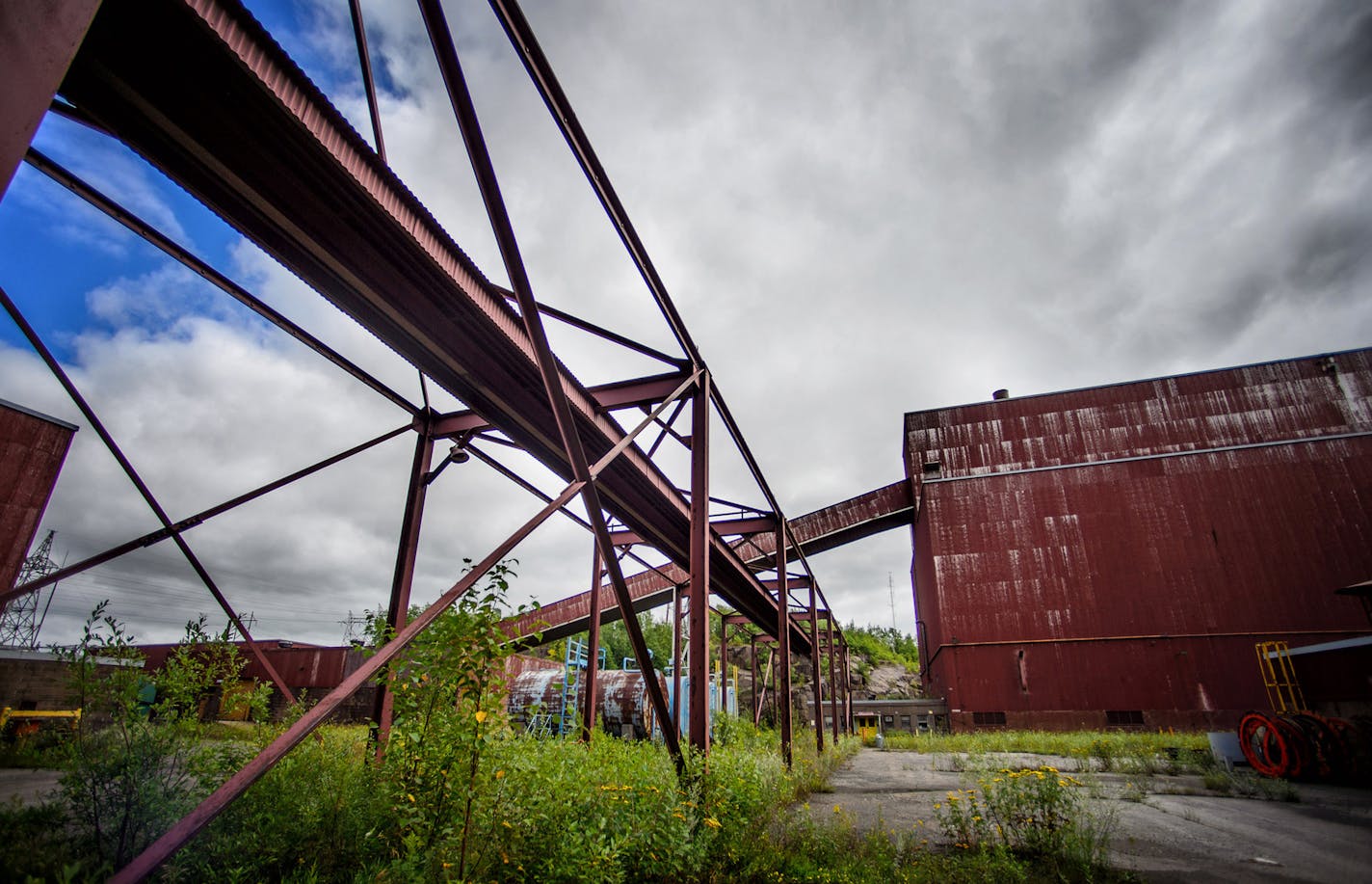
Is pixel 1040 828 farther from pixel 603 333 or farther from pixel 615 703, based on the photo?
pixel 615 703

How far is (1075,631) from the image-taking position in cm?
1895

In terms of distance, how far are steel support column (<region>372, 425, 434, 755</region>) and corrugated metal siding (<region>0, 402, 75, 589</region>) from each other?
10070 mm

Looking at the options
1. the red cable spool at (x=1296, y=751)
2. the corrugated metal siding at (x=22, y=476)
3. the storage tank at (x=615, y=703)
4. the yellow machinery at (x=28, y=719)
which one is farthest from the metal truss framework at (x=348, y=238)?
the red cable spool at (x=1296, y=751)

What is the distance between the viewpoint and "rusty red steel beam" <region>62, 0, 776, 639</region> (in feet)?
8.29

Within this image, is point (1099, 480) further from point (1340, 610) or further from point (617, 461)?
point (617, 461)

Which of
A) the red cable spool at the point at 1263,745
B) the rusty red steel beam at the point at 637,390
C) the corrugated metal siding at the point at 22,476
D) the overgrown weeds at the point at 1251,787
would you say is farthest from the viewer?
the corrugated metal siding at the point at 22,476

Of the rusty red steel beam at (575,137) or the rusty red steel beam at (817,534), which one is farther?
the rusty red steel beam at (817,534)

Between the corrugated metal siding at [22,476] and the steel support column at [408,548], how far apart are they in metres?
10.1

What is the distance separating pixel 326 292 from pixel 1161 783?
523 inches

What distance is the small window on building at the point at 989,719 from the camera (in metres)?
18.7


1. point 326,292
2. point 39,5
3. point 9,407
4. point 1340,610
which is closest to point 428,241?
point 326,292

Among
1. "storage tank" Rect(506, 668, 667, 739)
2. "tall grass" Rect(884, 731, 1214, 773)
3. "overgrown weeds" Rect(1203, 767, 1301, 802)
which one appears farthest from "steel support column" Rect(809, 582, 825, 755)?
"overgrown weeds" Rect(1203, 767, 1301, 802)

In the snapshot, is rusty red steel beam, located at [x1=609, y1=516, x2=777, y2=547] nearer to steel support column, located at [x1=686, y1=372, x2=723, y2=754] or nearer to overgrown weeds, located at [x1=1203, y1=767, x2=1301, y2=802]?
steel support column, located at [x1=686, y1=372, x2=723, y2=754]

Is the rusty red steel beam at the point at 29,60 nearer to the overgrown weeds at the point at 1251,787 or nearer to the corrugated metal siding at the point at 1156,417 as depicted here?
the overgrown weeds at the point at 1251,787
